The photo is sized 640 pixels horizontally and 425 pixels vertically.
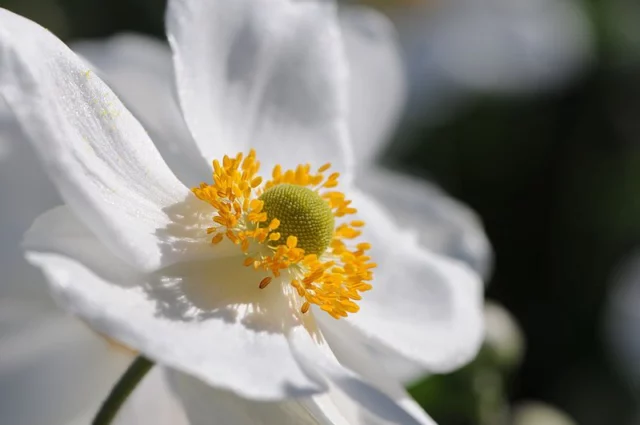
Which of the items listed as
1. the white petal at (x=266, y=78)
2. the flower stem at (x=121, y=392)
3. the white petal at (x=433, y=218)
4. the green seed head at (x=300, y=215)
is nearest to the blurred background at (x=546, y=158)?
the white petal at (x=433, y=218)

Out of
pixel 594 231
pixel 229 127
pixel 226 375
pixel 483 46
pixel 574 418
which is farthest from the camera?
pixel 483 46

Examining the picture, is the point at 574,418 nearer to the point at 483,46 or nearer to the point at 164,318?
the point at 483,46

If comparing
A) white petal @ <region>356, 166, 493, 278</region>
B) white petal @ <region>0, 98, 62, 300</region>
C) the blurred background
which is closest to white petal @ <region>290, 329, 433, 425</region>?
white petal @ <region>0, 98, 62, 300</region>

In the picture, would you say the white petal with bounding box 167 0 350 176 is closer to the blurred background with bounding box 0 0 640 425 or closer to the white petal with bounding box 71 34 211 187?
the white petal with bounding box 71 34 211 187

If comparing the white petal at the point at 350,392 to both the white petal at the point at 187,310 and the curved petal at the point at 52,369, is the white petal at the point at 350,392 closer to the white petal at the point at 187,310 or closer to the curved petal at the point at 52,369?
the white petal at the point at 187,310

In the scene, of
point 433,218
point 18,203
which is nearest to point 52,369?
point 18,203

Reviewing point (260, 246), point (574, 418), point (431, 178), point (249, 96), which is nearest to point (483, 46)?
point (431, 178)
